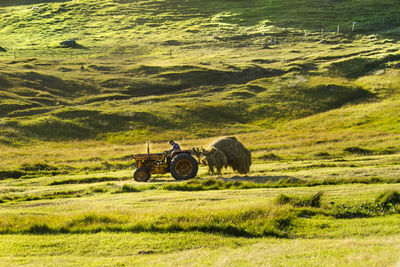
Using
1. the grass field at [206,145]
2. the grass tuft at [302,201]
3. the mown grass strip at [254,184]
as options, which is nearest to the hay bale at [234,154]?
the grass field at [206,145]

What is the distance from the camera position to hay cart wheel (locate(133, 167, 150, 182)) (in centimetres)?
2992

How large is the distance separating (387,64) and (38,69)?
100750mm

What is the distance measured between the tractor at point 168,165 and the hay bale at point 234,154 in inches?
73.4

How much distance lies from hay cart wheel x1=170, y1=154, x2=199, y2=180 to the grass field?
0.92 m

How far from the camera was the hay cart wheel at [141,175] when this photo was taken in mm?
29922

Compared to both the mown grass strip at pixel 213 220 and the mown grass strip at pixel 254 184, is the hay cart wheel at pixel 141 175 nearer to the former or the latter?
the mown grass strip at pixel 254 184

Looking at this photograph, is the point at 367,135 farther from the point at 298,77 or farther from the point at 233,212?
the point at 298,77

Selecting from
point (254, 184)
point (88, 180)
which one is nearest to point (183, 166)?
point (254, 184)

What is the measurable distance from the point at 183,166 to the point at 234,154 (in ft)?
12.2

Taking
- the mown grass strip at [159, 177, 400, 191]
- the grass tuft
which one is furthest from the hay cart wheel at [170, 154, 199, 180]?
the grass tuft

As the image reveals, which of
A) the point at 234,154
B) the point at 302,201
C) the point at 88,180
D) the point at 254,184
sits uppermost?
the point at 234,154

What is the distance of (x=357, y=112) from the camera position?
85.1 meters

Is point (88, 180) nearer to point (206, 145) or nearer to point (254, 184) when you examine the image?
point (206, 145)

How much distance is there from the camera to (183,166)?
29.4 m
